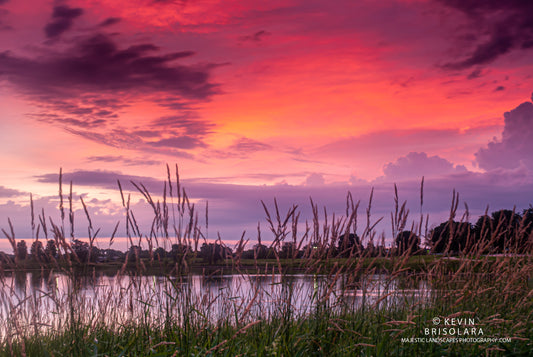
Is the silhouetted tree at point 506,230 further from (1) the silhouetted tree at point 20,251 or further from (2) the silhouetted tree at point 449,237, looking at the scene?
(1) the silhouetted tree at point 20,251

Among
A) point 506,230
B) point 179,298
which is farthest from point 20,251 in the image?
point 506,230

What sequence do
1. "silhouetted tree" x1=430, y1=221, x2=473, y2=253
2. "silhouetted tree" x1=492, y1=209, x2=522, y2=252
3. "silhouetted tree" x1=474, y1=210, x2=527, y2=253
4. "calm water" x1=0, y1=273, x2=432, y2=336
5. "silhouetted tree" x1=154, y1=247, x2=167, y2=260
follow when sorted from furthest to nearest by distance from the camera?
"silhouetted tree" x1=492, y1=209, x2=522, y2=252
"silhouetted tree" x1=474, y1=210, x2=527, y2=253
"silhouetted tree" x1=430, y1=221, x2=473, y2=253
"silhouetted tree" x1=154, y1=247, x2=167, y2=260
"calm water" x1=0, y1=273, x2=432, y2=336

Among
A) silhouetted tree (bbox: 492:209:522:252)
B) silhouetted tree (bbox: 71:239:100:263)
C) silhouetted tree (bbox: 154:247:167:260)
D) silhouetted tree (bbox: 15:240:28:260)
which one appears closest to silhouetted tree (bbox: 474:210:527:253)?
silhouetted tree (bbox: 492:209:522:252)

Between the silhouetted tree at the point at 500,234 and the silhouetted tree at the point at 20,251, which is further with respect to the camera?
the silhouetted tree at the point at 500,234

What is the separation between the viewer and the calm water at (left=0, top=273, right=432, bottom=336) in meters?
3.94

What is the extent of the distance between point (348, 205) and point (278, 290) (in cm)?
115

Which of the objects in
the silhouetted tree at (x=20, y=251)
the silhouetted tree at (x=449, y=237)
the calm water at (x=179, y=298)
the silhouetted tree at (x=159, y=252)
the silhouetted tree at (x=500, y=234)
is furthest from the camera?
the silhouetted tree at (x=500, y=234)

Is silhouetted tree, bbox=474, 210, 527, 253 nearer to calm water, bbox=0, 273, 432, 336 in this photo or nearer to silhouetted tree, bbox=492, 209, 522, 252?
silhouetted tree, bbox=492, 209, 522, 252

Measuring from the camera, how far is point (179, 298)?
3.94m

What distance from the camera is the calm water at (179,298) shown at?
3.94 meters

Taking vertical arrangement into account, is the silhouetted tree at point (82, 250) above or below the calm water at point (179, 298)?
above

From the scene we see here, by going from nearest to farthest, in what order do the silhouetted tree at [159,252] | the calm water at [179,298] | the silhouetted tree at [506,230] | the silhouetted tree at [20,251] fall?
the silhouetted tree at [20,251] → the calm water at [179,298] → the silhouetted tree at [159,252] → the silhouetted tree at [506,230]

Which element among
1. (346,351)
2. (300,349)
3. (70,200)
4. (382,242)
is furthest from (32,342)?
(382,242)

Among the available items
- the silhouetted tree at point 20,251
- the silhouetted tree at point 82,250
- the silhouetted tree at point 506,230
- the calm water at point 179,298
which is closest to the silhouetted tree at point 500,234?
the silhouetted tree at point 506,230
